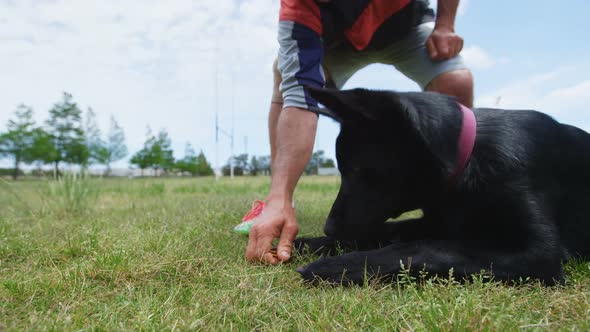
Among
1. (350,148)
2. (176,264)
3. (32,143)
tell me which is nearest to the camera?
(176,264)

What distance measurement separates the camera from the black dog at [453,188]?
184cm

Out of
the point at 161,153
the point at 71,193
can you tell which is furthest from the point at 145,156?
the point at 71,193

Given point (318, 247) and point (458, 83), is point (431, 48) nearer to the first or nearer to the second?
point (458, 83)

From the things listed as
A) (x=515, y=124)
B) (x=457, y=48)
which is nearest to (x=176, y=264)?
(x=515, y=124)

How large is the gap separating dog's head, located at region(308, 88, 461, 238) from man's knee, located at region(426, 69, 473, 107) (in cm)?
128

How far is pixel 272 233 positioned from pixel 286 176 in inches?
16.4

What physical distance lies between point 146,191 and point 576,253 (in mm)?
6910

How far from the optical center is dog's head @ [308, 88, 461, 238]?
1887 millimetres

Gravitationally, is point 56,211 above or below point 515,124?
below

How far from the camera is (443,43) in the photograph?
3.25 m

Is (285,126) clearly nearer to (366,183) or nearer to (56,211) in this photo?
(366,183)

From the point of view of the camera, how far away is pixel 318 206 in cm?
496

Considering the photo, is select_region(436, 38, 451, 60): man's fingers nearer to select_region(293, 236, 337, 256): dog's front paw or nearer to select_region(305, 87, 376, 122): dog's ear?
select_region(305, 87, 376, 122): dog's ear

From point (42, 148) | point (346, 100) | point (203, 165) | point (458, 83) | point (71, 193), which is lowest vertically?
point (71, 193)
